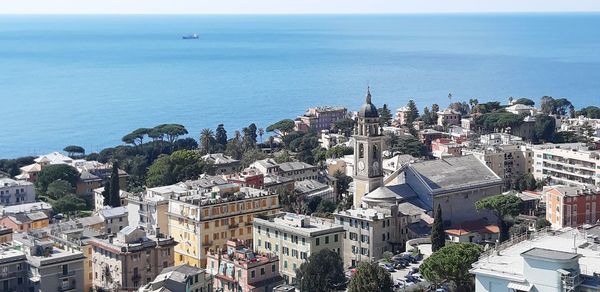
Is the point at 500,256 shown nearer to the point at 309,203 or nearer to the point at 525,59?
the point at 309,203

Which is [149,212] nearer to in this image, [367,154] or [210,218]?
[210,218]

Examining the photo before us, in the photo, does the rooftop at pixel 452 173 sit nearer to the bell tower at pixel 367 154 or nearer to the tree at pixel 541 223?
the bell tower at pixel 367 154

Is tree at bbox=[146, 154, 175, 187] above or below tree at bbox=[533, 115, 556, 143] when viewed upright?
below

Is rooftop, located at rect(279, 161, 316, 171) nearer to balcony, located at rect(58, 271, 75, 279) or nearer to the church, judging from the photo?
the church

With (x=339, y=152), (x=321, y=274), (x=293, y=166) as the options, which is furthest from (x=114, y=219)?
(x=339, y=152)

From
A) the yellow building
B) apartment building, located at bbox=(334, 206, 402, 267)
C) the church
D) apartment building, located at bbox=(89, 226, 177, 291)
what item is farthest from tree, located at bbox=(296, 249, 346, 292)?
the yellow building

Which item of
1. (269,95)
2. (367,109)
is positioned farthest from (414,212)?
(269,95)
